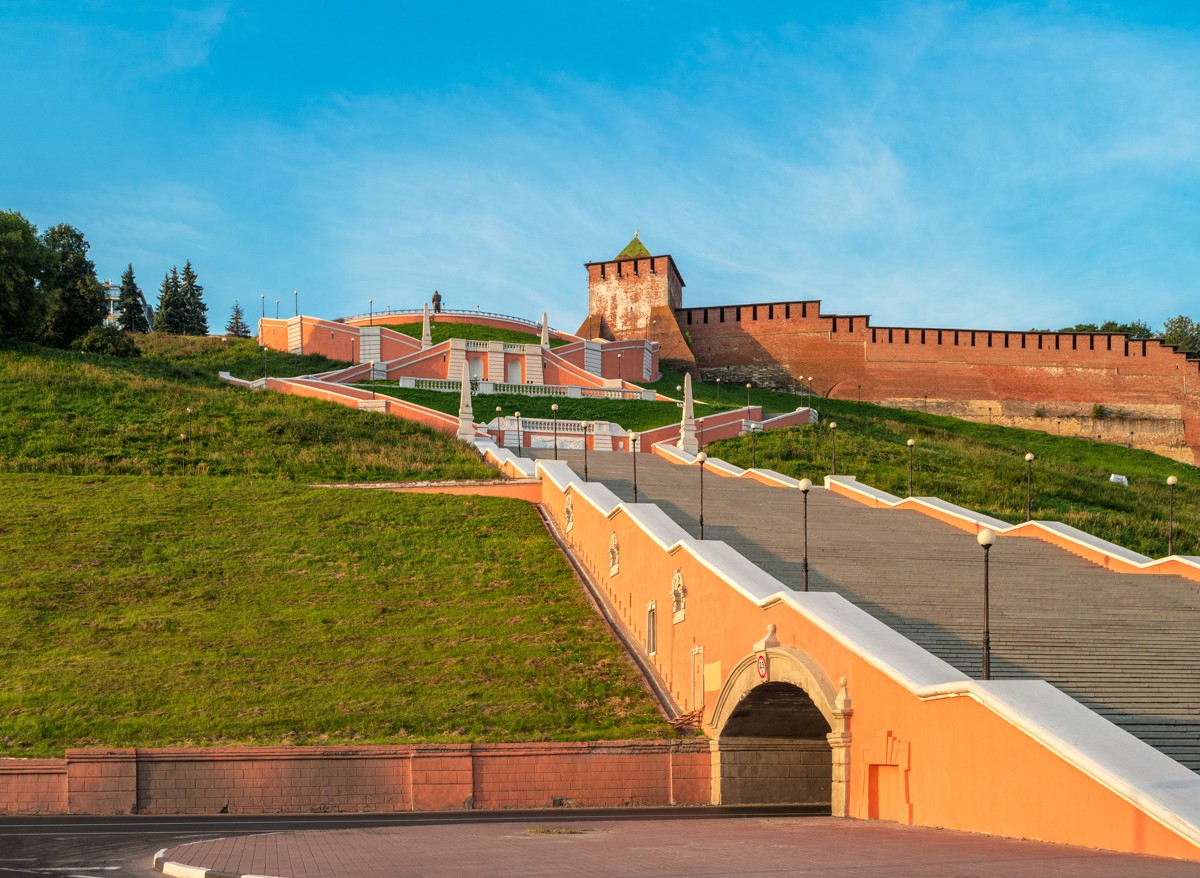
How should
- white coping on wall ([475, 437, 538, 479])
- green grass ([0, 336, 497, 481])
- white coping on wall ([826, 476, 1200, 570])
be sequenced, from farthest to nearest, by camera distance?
green grass ([0, 336, 497, 481])
white coping on wall ([475, 437, 538, 479])
white coping on wall ([826, 476, 1200, 570])

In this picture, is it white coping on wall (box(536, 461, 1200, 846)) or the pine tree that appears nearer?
white coping on wall (box(536, 461, 1200, 846))

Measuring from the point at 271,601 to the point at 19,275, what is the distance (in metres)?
27.3

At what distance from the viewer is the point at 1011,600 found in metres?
17.0

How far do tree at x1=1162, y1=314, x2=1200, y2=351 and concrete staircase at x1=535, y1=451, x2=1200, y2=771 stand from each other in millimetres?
61288

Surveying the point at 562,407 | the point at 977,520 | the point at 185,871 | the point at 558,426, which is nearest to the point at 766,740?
the point at 977,520

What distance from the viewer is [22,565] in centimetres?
2352

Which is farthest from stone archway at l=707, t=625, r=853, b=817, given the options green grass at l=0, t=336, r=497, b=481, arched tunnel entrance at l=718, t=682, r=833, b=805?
green grass at l=0, t=336, r=497, b=481

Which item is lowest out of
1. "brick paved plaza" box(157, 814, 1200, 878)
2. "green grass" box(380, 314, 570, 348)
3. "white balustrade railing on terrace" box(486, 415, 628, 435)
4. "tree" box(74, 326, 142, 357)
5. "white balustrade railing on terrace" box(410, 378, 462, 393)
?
"brick paved plaza" box(157, 814, 1200, 878)

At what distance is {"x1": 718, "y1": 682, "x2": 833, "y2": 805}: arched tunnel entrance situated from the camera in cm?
1647

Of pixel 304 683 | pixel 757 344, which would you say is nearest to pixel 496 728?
pixel 304 683

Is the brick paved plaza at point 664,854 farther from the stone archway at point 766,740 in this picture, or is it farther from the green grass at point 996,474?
the green grass at point 996,474

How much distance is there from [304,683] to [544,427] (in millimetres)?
22581

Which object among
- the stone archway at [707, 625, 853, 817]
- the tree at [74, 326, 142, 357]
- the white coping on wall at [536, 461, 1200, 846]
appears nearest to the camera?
the white coping on wall at [536, 461, 1200, 846]

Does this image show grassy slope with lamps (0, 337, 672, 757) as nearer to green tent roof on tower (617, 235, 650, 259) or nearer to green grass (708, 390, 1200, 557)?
green grass (708, 390, 1200, 557)
